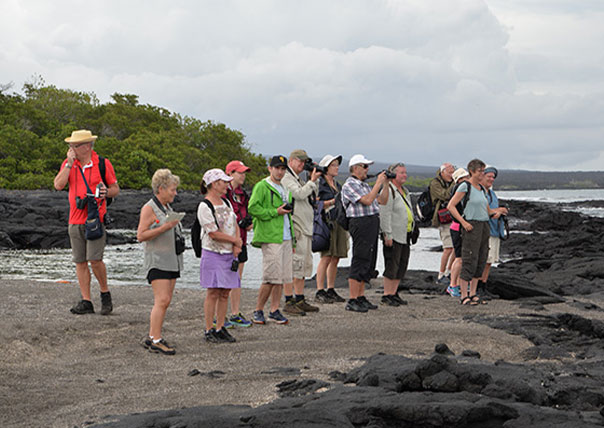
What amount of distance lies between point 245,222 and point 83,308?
2.28 m

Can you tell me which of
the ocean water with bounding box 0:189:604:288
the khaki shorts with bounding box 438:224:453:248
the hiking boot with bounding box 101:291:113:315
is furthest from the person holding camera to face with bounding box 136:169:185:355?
the ocean water with bounding box 0:189:604:288

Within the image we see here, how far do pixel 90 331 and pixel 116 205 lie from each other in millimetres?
34952

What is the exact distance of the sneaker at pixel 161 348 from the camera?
21.8 feet

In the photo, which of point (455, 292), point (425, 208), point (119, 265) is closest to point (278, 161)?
point (425, 208)

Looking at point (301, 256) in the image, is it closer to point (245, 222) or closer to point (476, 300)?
point (245, 222)

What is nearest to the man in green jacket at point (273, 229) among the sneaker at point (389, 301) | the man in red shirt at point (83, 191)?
the man in red shirt at point (83, 191)

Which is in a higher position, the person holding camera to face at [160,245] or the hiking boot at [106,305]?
the person holding camera to face at [160,245]

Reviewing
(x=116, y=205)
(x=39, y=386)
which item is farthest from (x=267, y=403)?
(x=116, y=205)

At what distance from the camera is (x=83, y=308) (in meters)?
8.30

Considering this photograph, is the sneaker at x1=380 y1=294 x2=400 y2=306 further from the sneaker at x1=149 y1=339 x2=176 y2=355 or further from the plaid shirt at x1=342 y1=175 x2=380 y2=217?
the sneaker at x1=149 y1=339 x2=176 y2=355

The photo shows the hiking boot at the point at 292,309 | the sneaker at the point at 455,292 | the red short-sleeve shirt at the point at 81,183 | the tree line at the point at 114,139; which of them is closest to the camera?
the red short-sleeve shirt at the point at 81,183

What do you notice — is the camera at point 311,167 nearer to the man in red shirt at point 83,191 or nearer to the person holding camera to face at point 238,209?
the person holding camera to face at point 238,209

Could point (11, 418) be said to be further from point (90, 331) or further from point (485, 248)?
point (485, 248)

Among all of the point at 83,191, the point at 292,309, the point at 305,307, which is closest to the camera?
the point at 83,191
